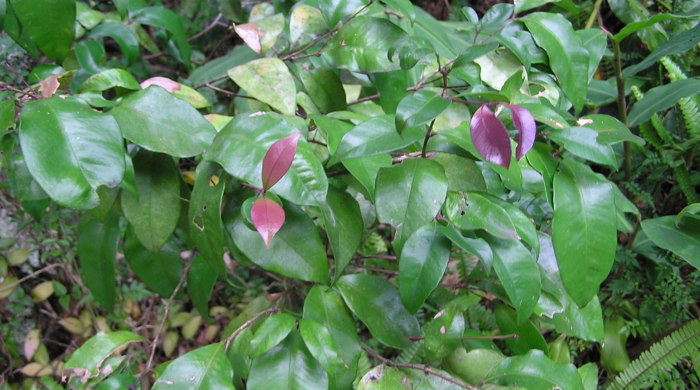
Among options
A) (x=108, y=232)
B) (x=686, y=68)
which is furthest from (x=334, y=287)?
(x=686, y=68)

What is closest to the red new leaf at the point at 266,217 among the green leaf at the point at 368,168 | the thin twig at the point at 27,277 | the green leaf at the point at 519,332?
the green leaf at the point at 368,168

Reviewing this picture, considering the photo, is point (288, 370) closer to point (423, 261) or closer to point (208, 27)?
point (423, 261)

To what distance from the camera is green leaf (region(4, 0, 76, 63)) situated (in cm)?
86

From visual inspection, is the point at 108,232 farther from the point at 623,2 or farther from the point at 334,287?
the point at 623,2

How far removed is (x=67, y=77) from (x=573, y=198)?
78 centimetres

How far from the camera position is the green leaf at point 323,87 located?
94 centimetres

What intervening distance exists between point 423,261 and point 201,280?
500 mm

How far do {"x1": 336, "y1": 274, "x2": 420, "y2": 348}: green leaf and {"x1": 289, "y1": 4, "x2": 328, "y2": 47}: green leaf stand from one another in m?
0.44

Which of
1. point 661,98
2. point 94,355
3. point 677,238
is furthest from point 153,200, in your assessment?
point 661,98

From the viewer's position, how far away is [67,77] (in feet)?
2.67

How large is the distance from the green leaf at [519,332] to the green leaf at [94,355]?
628 mm

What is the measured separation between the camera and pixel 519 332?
2.87ft

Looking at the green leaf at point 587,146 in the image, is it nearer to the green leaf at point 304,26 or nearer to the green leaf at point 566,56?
the green leaf at point 566,56

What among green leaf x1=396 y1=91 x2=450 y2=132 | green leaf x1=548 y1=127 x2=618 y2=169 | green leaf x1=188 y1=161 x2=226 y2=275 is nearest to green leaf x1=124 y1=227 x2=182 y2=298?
green leaf x1=188 y1=161 x2=226 y2=275
